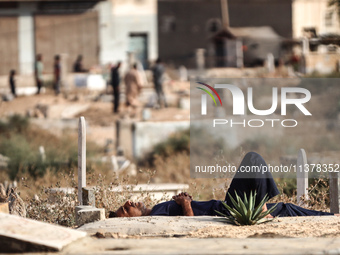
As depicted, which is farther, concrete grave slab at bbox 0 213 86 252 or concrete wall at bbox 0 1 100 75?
concrete wall at bbox 0 1 100 75

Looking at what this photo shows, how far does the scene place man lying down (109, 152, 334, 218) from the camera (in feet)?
26.0

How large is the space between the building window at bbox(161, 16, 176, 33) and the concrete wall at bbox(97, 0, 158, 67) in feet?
19.6

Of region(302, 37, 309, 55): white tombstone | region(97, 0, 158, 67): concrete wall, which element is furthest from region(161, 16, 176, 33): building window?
region(302, 37, 309, 55): white tombstone

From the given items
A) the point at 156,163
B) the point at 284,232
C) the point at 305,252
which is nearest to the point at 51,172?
the point at 156,163

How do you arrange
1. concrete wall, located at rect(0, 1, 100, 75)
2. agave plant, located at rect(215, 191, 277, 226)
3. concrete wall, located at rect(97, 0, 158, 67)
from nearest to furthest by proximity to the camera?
agave plant, located at rect(215, 191, 277, 226) → concrete wall, located at rect(0, 1, 100, 75) → concrete wall, located at rect(97, 0, 158, 67)

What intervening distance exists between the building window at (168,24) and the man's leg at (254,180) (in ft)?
124

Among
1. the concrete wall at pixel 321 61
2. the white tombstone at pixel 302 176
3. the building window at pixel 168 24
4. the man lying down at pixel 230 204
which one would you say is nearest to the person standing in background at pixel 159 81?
the concrete wall at pixel 321 61

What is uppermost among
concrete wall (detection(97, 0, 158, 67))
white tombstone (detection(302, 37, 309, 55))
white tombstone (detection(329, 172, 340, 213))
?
concrete wall (detection(97, 0, 158, 67))

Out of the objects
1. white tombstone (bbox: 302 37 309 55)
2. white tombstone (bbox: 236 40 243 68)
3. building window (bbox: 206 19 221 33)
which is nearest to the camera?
white tombstone (bbox: 302 37 309 55)

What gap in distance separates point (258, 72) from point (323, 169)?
75.8ft

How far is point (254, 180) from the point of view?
7.95m

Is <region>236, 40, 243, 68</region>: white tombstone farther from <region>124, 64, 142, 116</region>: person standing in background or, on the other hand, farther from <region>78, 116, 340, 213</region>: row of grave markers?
<region>78, 116, 340, 213</region>: row of grave markers

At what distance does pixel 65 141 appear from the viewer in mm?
21203

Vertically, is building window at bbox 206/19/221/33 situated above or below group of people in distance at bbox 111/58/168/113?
above
